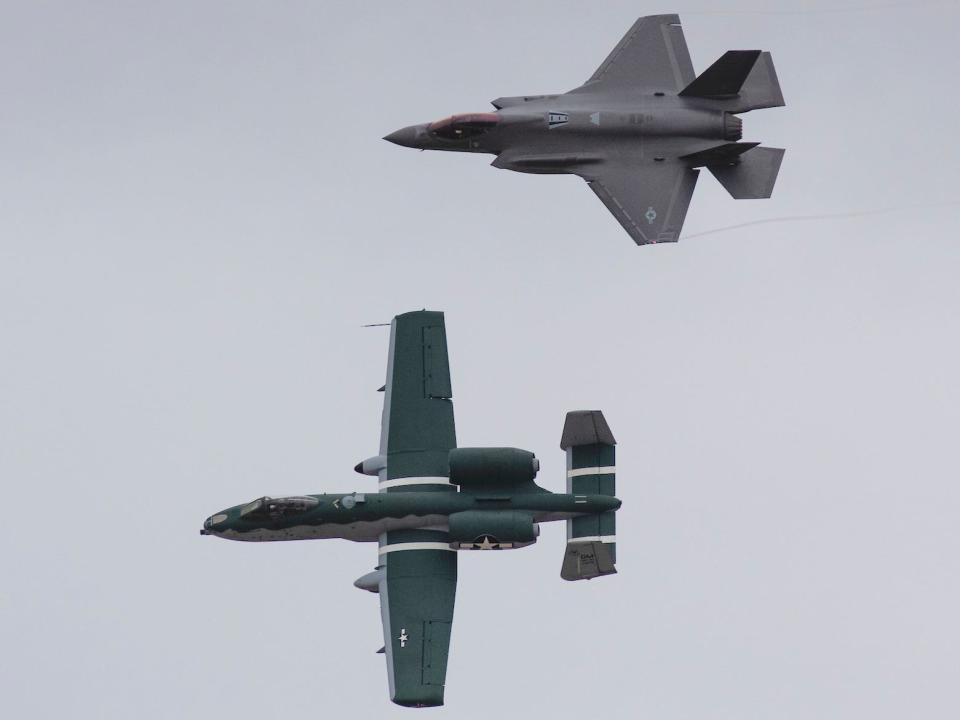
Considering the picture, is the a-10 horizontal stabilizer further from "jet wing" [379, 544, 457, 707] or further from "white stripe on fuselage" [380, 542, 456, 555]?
"white stripe on fuselage" [380, 542, 456, 555]

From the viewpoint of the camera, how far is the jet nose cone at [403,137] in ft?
196

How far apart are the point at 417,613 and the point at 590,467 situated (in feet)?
22.6

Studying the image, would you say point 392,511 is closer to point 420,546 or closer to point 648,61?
point 420,546

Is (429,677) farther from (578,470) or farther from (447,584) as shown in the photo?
(578,470)

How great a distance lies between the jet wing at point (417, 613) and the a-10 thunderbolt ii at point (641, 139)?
1147 centimetres

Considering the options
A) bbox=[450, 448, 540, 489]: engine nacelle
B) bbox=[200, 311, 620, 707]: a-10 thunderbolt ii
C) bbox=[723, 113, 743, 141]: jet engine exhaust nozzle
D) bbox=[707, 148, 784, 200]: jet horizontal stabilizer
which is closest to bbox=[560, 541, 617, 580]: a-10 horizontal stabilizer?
bbox=[200, 311, 620, 707]: a-10 thunderbolt ii

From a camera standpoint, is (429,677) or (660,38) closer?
(429,677)

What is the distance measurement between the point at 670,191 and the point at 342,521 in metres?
14.1

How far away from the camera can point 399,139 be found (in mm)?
59844

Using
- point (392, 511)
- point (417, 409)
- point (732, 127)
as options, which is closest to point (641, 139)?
point (732, 127)

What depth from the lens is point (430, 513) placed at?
190 ft

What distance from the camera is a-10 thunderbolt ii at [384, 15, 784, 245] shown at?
5909 cm

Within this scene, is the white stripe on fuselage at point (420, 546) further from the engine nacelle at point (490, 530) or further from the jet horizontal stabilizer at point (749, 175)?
the jet horizontal stabilizer at point (749, 175)

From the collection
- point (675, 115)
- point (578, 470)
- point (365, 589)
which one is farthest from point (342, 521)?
point (675, 115)
